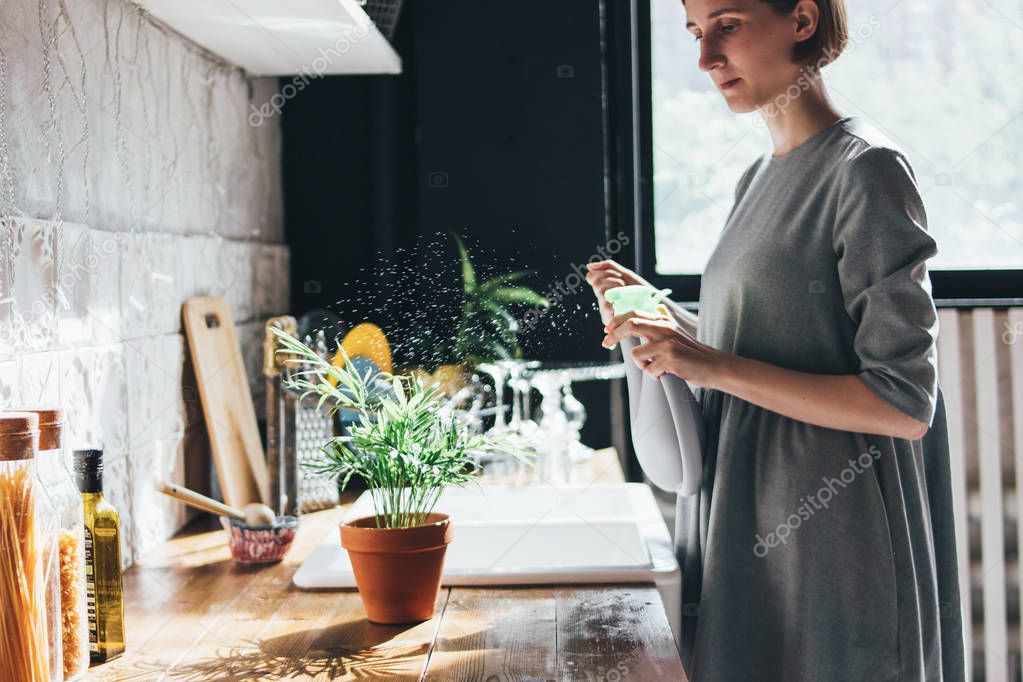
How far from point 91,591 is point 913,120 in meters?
2.03

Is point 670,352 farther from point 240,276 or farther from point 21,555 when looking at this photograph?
point 240,276

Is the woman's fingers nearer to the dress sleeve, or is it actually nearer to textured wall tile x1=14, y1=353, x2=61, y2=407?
the dress sleeve

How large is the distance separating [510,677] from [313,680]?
0.60 feet

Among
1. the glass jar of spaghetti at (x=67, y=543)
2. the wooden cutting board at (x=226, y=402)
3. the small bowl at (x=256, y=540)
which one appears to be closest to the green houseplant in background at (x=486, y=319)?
the wooden cutting board at (x=226, y=402)

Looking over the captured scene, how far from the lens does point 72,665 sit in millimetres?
886

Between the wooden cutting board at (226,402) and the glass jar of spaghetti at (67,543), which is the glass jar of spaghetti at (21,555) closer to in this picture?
the glass jar of spaghetti at (67,543)

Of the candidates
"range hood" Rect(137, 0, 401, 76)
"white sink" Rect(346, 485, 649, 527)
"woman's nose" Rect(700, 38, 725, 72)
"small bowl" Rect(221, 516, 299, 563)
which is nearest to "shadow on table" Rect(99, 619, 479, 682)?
"small bowl" Rect(221, 516, 299, 563)

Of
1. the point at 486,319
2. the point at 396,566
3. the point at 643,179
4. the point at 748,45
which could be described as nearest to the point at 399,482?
the point at 396,566

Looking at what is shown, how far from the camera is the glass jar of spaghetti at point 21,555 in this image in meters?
0.76

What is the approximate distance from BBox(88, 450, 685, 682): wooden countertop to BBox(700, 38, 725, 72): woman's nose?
643 mm

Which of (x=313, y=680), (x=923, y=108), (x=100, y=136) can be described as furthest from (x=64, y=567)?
(x=923, y=108)

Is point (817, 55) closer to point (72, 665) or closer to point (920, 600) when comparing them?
point (920, 600)

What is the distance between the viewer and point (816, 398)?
41.8 inches

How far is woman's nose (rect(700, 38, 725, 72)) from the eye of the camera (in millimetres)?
1195
